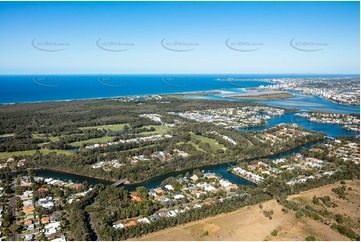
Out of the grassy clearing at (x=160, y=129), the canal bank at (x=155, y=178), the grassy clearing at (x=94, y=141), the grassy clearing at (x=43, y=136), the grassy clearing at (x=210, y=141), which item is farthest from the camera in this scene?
the grassy clearing at (x=160, y=129)

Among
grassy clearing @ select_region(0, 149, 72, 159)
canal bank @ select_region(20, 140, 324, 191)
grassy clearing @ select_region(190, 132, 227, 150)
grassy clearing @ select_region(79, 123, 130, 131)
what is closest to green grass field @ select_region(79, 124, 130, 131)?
grassy clearing @ select_region(79, 123, 130, 131)

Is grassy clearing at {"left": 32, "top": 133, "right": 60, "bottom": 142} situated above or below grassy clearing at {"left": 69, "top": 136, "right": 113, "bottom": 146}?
above

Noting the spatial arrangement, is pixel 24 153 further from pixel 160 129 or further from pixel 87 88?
pixel 87 88

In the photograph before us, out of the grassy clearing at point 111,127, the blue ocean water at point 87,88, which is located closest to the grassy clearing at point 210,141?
the grassy clearing at point 111,127

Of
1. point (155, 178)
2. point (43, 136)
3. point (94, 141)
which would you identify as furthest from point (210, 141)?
point (43, 136)

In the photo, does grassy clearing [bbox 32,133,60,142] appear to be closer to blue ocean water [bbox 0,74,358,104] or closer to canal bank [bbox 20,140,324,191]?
Result: canal bank [bbox 20,140,324,191]

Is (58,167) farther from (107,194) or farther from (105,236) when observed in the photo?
(105,236)

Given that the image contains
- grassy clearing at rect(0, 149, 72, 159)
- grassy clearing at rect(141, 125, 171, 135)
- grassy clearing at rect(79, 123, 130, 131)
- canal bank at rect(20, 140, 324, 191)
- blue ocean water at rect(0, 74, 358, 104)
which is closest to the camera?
canal bank at rect(20, 140, 324, 191)

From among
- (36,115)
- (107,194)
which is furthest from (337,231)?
(36,115)

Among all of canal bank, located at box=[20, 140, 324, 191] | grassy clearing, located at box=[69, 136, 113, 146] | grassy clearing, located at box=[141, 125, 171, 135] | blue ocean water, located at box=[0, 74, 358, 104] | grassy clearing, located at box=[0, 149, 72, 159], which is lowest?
canal bank, located at box=[20, 140, 324, 191]

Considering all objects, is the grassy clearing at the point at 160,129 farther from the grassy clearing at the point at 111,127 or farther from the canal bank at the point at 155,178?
the canal bank at the point at 155,178

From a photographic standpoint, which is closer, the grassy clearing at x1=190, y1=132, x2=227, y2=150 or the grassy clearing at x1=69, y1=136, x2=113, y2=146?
the grassy clearing at x1=190, y1=132, x2=227, y2=150
